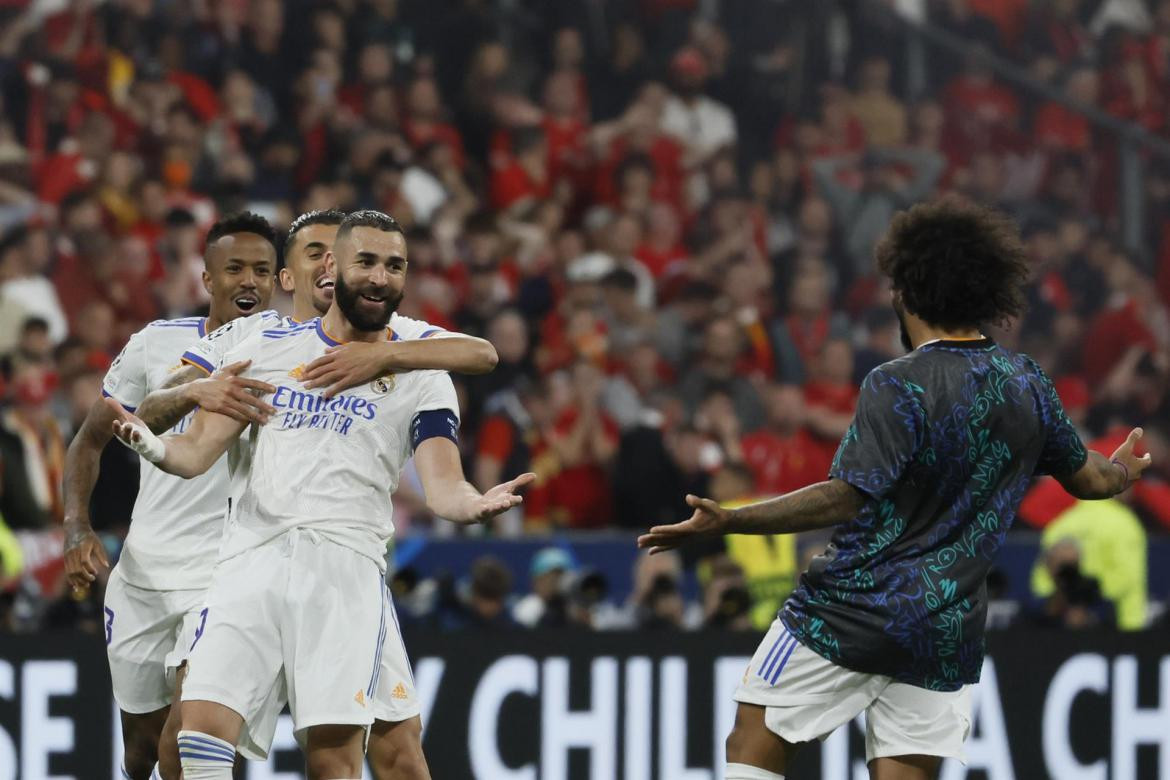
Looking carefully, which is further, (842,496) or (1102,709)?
(1102,709)

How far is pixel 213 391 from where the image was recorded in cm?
544

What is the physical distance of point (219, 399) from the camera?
542cm

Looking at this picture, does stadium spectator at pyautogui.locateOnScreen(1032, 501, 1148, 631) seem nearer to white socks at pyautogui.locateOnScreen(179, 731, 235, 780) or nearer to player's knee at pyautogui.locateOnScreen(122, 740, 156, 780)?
player's knee at pyautogui.locateOnScreen(122, 740, 156, 780)

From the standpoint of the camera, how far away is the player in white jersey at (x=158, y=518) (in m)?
6.39

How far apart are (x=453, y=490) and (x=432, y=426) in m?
0.28

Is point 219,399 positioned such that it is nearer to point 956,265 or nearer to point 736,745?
point 736,745

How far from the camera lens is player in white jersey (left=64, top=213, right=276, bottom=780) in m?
6.39

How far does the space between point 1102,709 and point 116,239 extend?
669 centimetres

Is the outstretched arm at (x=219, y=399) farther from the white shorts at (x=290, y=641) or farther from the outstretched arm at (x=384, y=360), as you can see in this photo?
the white shorts at (x=290, y=641)

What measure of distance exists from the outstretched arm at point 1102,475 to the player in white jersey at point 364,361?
1.72 m

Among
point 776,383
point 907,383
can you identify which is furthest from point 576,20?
point 907,383

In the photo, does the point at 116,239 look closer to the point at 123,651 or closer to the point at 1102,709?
the point at 123,651

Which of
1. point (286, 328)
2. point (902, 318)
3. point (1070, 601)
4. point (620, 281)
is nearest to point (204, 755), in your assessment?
point (286, 328)

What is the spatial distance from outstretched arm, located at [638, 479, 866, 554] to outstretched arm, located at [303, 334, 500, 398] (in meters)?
0.87
